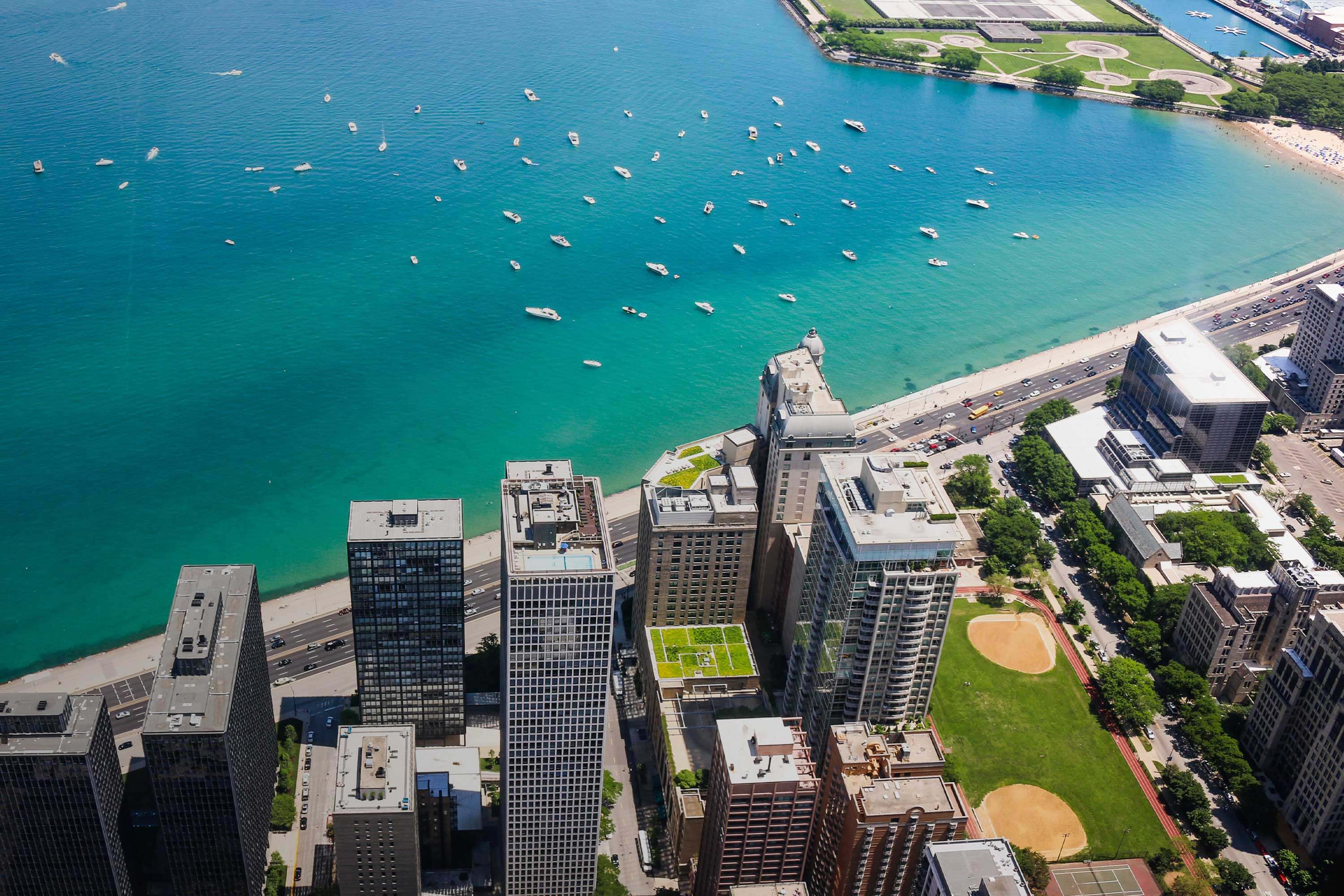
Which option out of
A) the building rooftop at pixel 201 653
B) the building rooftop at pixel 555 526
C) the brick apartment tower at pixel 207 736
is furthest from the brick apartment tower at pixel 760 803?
the building rooftop at pixel 201 653

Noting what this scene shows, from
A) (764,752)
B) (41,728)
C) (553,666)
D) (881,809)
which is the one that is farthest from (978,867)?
(41,728)

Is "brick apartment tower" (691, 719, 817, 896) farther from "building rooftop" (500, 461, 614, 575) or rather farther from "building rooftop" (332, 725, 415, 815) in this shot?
"building rooftop" (332, 725, 415, 815)

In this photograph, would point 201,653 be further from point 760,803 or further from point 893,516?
point 893,516

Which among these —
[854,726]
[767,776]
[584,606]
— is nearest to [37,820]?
[584,606]

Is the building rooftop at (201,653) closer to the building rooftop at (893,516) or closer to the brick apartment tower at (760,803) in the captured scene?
the brick apartment tower at (760,803)

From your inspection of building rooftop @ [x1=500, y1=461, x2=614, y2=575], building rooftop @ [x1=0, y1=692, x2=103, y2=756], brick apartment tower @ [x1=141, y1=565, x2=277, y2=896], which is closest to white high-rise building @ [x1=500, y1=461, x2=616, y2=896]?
building rooftop @ [x1=500, y1=461, x2=614, y2=575]

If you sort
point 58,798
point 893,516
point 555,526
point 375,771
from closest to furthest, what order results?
point 555,526
point 58,798
point 375,771
point 893,516
